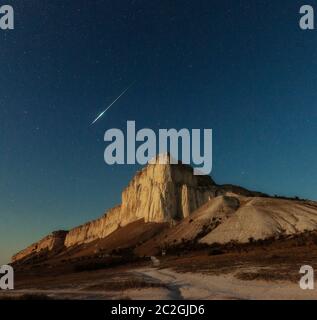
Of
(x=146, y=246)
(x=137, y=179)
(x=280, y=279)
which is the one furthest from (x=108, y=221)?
(x=280, y=279)

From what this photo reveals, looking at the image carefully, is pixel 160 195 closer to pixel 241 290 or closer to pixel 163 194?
pixel 163 194

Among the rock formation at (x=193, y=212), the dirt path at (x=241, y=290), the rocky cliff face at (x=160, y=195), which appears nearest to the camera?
the dirt path at (x=241, y=290)

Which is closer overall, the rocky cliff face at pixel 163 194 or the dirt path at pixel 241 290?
the dirt path at pixel 241 290

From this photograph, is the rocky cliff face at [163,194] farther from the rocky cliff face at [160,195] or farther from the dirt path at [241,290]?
the dirt path at [241,290]

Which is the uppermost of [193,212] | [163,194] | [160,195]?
[163,194]

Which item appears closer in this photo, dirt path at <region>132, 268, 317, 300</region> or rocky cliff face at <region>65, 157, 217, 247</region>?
dirt path at <region>132, 268, 317, 300</region>

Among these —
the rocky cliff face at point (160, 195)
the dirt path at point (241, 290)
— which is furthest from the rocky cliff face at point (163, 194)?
the dirt path at point (241, 290)

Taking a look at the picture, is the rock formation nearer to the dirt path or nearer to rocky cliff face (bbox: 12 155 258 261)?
rocky cliff face (bbox: 12 155 258 261)

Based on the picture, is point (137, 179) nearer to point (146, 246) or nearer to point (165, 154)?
point (165, 154)

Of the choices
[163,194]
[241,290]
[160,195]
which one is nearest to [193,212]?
[163,194]

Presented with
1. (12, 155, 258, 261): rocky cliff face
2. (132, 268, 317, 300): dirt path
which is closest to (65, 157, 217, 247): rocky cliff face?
(12, 155, 258, 261): rocky cliff face

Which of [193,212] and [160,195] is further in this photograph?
[160,195]

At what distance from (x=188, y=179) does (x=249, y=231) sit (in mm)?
62790
